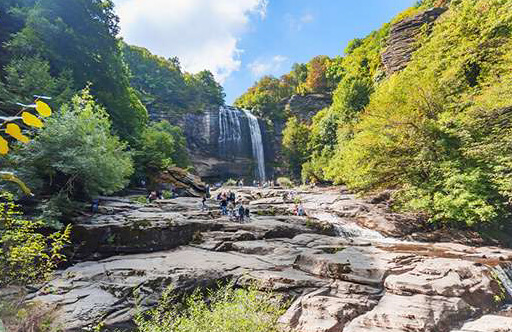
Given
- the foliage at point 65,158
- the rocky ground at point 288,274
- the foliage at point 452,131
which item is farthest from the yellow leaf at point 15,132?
the foliage at point 452,131

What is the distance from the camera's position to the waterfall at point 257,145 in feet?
135

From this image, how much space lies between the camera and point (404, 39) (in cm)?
3030

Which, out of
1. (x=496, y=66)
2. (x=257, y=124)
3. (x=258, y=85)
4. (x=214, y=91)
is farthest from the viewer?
(x=258, y=85)

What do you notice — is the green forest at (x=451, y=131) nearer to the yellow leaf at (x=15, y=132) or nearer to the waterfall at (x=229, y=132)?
the yellow leaf at (x=15, y=132)

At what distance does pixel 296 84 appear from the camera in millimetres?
63375

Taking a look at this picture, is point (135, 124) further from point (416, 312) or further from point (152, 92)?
point (152, 92)

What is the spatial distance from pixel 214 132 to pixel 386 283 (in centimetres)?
3571

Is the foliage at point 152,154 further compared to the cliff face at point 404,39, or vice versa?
the cliff face at point 404,39

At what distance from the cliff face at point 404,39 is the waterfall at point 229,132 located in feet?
71.4

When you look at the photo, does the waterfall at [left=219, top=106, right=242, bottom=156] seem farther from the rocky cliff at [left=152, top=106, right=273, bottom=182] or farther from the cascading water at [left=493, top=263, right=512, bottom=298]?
the cascading water at [left=493, top=263, right=512, bottom=298]

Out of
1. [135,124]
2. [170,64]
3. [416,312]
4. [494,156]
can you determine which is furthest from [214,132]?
[416,312]

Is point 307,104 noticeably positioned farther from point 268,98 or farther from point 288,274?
point 288,274

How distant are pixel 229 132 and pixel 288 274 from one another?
3424 centimetres

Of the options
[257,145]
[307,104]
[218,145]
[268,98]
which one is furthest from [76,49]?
[307,104]
